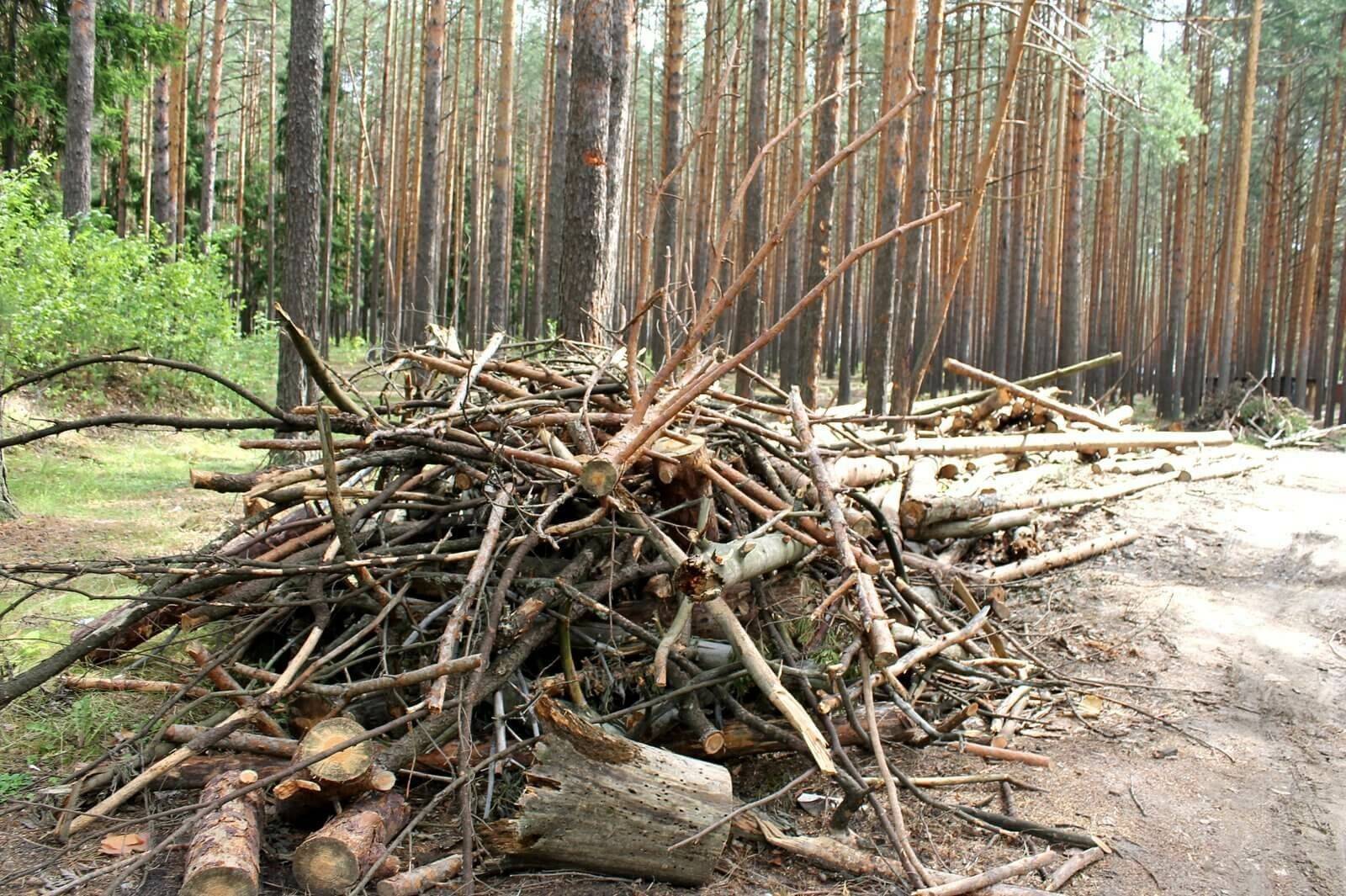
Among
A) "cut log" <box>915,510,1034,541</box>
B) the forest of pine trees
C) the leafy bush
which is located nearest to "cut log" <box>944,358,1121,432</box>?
the forest of pine trees

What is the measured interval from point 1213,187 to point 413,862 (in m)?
33.8

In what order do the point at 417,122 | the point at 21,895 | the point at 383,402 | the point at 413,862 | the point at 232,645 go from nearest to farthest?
the point at 21,895
the point at 413,862
the point at 232,645
the point at 383,402
the point at 417,122

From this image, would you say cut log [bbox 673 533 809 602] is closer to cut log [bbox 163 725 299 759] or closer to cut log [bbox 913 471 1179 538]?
cut log [bbox 163 725 299 759]

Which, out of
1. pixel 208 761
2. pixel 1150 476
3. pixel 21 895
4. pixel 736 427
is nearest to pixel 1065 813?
pixel 736 427

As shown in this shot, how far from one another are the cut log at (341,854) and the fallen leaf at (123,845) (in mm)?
575

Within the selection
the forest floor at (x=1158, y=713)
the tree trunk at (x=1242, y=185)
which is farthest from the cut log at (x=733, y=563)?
the tree trunk at (x=1242, y=185)

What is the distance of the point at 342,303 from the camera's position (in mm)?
35688

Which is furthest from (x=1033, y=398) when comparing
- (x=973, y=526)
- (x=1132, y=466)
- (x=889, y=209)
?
(x=889, y=209)

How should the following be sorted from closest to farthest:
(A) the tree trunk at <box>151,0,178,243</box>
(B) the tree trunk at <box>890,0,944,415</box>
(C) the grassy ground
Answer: (C) the grassy ground < (B) the tree trunk at <box>890,0,944,415</box> < (A) the tree trunk at <box>151,0,178,243</box>

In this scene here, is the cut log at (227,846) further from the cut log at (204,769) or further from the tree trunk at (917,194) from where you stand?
the tree trunk at (917,194)

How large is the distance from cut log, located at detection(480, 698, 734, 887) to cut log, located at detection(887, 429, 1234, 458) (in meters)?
3.85

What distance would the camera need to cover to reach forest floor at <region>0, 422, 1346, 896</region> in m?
3.34

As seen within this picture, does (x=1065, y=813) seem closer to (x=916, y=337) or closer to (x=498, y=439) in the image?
(x=498, y=439)

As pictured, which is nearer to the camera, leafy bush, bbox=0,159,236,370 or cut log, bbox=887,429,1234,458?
cut log, bbox=887,429,1234,458
